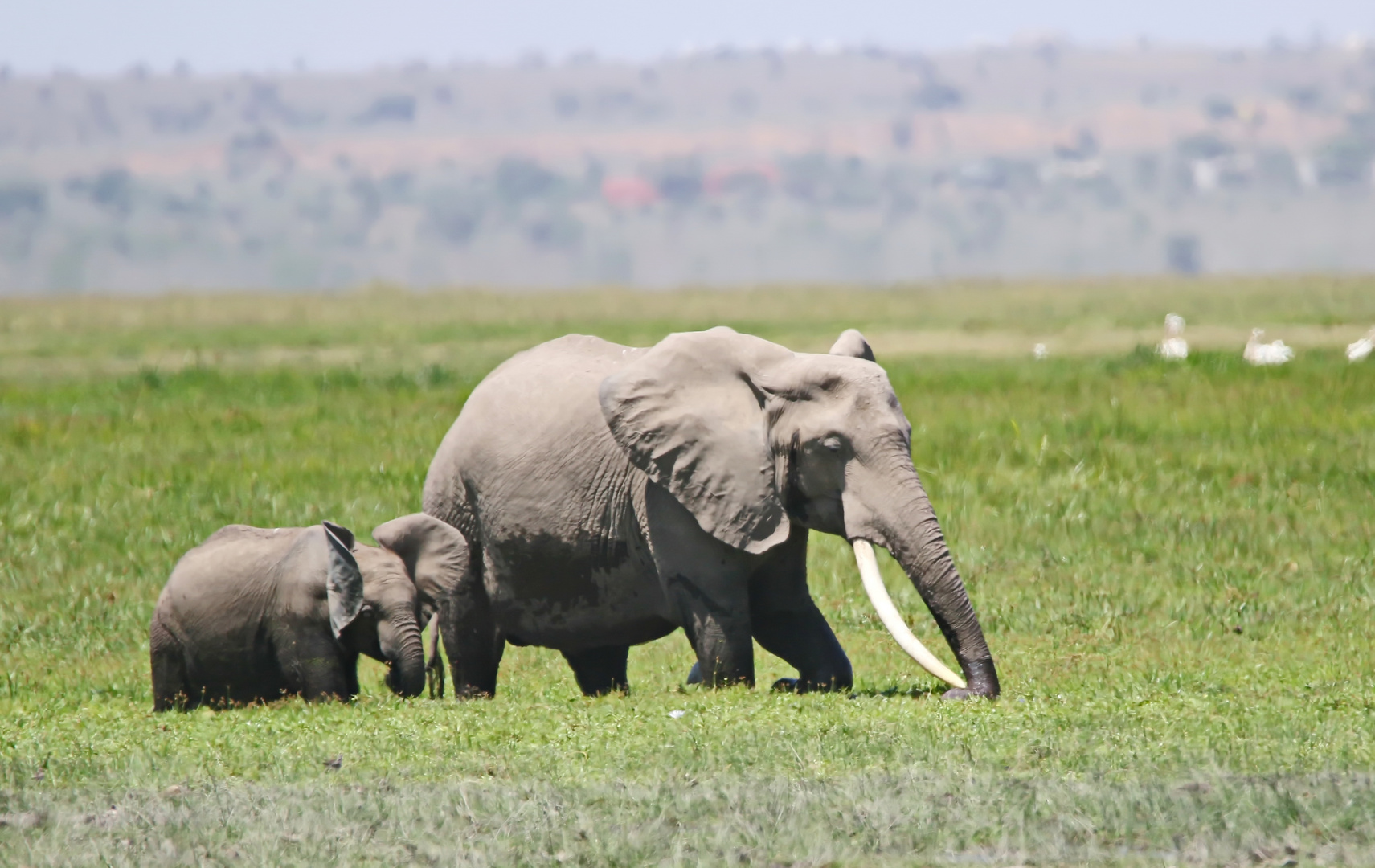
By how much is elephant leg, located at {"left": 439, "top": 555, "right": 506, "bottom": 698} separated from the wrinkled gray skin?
13 mm

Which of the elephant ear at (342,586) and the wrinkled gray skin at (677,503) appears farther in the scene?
the elephant ear at (342,586)

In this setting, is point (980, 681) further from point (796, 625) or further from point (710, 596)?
point (710, 596)

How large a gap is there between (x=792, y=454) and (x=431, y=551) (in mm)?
2750

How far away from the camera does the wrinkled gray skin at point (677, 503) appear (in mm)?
11320

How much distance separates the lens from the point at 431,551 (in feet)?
42.6

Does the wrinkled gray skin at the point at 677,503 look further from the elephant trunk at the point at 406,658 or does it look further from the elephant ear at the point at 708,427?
the elephant trunk at the point at 406,658

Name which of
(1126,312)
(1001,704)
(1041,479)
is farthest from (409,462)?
(1126,312)

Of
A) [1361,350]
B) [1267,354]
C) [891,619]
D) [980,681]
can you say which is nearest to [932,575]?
[891,619]

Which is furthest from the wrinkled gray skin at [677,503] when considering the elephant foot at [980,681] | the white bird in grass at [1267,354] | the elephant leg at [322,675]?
the white bird in grass at [1267,354]

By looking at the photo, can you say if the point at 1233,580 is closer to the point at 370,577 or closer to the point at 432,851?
the point at 370,577

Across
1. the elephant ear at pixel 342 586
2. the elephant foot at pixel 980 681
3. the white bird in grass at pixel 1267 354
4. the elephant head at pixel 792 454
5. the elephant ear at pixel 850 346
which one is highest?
the elephant ear at pixel 850 346

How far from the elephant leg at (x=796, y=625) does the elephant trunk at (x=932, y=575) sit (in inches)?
39.6

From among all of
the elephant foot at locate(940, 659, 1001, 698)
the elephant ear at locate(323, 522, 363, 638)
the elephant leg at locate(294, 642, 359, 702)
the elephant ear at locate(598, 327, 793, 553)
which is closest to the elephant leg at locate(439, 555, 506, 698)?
the elephant leg at locate(294, 642, 359, 702)

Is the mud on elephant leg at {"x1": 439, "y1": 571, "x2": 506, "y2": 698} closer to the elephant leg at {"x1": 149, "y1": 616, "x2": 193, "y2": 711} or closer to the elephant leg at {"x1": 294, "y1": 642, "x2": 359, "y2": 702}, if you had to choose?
the elephant leg at {"x1": 294, "y1": 642, "x2": 359, "y2": 702}
